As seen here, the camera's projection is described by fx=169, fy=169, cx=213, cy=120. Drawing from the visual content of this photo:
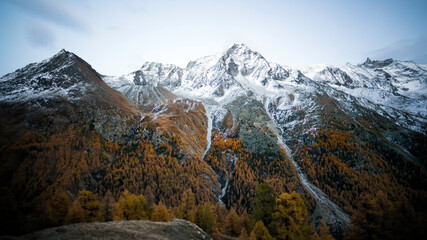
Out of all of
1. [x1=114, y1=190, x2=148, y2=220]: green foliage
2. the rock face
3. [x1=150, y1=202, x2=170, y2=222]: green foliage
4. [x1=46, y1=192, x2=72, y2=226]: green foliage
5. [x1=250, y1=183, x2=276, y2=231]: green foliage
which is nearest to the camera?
the rock face

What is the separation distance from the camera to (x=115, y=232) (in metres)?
22.5

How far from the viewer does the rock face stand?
20625 mm

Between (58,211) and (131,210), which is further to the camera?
(131,210)

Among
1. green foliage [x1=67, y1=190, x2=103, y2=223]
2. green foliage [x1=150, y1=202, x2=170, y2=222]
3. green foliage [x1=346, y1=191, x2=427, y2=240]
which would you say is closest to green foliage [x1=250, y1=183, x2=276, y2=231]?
green foliage [x1=346, y1=191, x2=427, y2=240]

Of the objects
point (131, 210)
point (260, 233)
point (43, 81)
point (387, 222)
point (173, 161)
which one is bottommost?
point (173, 161)

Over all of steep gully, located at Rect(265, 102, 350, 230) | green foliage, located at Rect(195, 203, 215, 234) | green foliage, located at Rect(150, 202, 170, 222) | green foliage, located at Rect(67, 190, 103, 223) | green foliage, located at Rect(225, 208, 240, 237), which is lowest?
steep gully, located at Rect(265, 102, 350, 230)

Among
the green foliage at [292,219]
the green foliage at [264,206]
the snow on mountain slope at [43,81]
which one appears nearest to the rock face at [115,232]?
the green foliage at [264,206]

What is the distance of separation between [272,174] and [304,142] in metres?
61.0

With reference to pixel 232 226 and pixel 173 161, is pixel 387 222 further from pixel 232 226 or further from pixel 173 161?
pixel 173 161

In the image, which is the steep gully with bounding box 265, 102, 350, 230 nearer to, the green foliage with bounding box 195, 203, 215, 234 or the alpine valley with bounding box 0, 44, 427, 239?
the alpine valley with bounding box 0, 44, 427, 239

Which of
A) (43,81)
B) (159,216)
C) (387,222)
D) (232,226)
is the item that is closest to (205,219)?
(232,226)

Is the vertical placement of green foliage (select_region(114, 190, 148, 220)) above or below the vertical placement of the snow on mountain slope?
below

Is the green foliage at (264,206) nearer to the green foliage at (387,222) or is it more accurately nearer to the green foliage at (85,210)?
the green foliage at (387,222)

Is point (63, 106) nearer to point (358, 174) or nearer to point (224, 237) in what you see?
point (224, 237)
